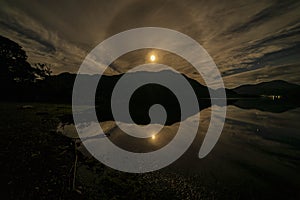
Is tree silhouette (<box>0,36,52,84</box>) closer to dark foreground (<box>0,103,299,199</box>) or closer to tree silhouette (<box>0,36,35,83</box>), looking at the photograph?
tree silhouette (<box>0,36,35,83</box>)

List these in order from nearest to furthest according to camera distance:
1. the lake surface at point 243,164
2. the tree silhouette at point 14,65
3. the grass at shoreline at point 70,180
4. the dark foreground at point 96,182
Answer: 1. the grass at shoreline at point 70,180
2. the dark foreground at point 96,182
3. the lake surface at point 243,164
4. the tree silhouette at point 14,65

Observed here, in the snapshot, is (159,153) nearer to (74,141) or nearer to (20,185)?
(74,141)

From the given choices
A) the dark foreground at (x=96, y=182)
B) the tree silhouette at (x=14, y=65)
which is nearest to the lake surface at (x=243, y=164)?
the dark foreground at (x=96, y=182)

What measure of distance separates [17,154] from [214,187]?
16819mm

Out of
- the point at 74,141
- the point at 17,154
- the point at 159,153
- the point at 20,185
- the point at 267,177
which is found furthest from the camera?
the point at 74,141

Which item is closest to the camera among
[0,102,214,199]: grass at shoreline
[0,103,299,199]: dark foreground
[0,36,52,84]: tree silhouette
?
[0,102,214,199]: grass at shoreline

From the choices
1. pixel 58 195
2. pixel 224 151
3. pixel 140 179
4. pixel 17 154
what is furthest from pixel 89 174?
pixel 224 151

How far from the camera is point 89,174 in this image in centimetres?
1250

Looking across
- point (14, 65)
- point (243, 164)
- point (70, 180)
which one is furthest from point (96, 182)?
point (14, 65)

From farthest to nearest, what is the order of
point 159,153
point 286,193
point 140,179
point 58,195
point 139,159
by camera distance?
point 159,153, point 139,159, point 140,179, point 286,193, point 58,195

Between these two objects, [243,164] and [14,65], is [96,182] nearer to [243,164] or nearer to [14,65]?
[243,164]

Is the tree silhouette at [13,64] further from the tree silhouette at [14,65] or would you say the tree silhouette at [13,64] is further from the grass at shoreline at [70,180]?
the grass at shoreline at [70,180]

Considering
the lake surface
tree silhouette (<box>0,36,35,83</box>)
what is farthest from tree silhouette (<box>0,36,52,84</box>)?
the lake surface

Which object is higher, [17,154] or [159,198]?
[17,154]
